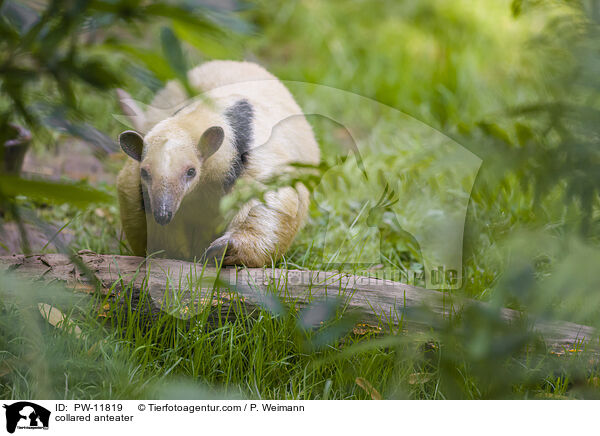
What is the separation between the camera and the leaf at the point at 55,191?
0.87 m

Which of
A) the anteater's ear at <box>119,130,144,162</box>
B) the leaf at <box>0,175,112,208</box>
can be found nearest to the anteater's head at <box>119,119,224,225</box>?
the anteater's ear at <box>119,130,144,162</box>

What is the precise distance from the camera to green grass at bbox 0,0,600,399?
35.5 inches

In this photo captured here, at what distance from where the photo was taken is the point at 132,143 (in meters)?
2.16

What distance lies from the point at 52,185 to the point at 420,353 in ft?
4.34

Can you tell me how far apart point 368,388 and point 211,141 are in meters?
1.08

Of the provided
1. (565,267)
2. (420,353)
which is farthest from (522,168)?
(420,353)

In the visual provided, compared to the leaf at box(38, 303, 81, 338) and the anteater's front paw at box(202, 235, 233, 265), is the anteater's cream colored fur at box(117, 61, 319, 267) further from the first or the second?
the leaf at box(38, 303, 81, 338)

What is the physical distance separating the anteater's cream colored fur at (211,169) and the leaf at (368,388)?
2.43 feet

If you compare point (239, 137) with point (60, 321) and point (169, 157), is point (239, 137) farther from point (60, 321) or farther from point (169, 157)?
point (60, 321)
